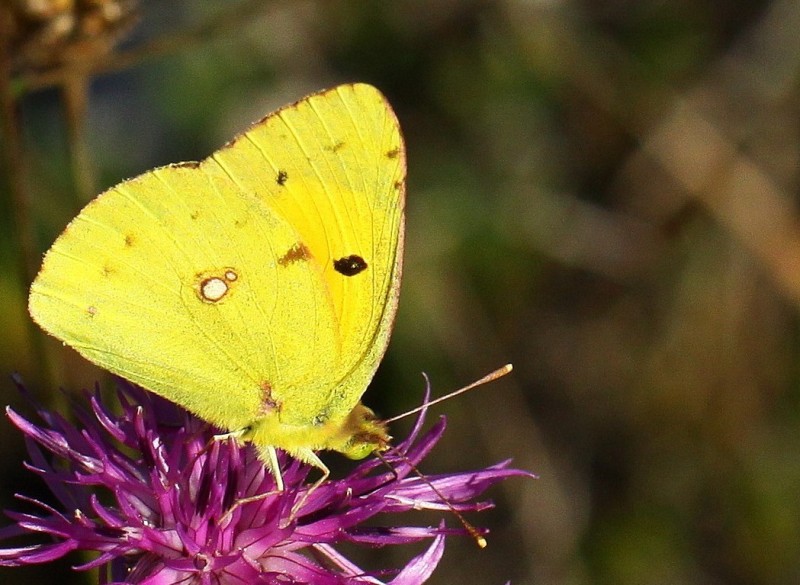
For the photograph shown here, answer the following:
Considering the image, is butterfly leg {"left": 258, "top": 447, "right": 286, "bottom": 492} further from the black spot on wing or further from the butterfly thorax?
the black spot on wing

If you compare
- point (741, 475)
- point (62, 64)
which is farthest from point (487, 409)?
point (62, 64)

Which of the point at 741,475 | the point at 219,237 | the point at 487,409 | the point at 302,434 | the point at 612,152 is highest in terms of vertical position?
the point at 219,237

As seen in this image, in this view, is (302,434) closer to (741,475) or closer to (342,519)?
(342,519)

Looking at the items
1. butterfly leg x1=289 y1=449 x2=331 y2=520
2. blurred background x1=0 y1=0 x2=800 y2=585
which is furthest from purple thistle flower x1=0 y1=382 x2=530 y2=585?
blurred background x1=0 y1=0 x2=800 y2=585

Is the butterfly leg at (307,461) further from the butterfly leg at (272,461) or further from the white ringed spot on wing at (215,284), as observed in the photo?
the white ringed spot on wing at (215,284)

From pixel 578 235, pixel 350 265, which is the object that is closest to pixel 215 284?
pixel 350 265

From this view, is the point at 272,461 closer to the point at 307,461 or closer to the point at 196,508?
the point at 307,461

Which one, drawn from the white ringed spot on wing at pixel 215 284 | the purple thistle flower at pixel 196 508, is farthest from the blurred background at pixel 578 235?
the white ringed spot on wing at pixel 215 284
